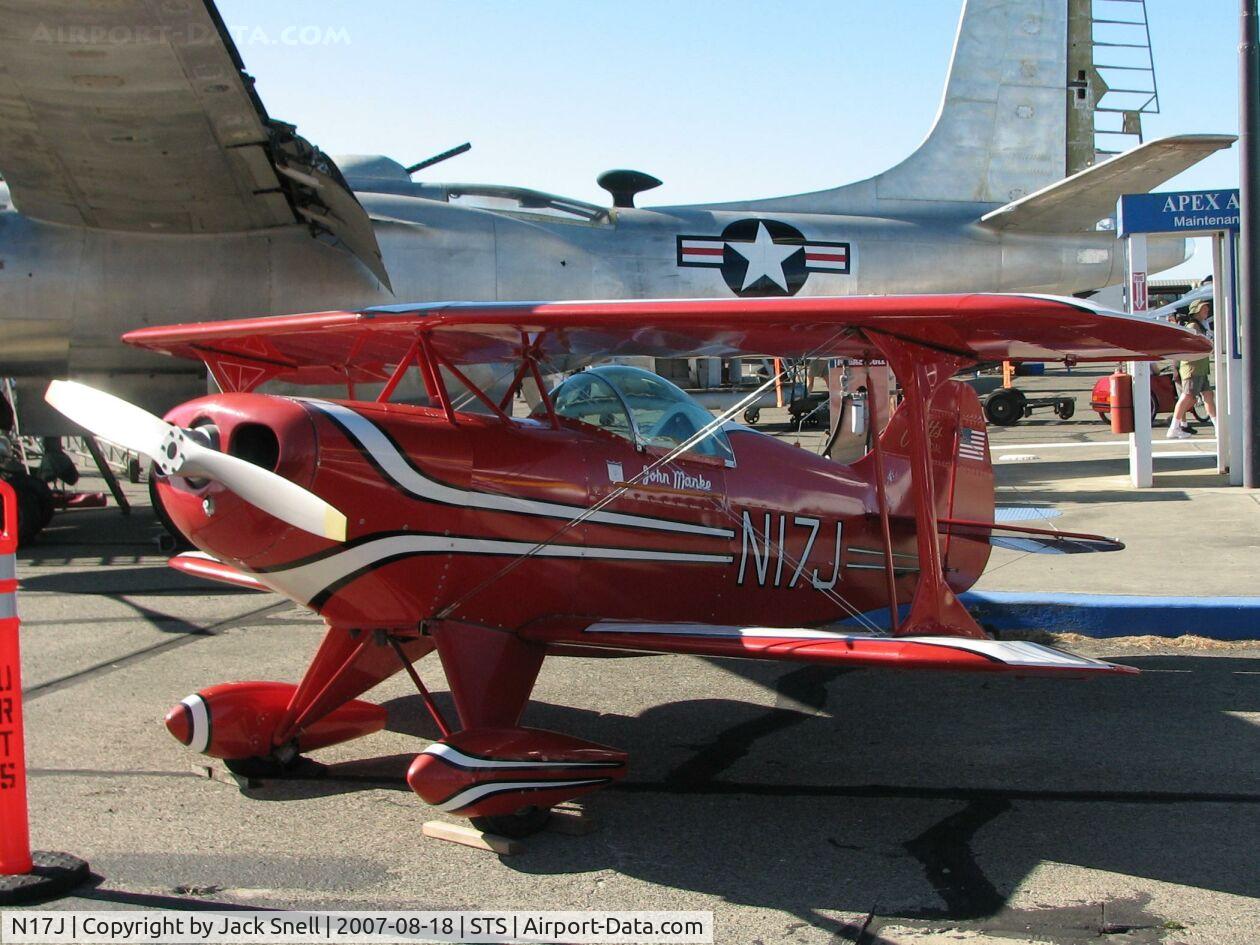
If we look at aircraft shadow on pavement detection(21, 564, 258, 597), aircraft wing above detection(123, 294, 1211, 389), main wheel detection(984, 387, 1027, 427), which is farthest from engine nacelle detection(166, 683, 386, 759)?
main wheel detection(984, 387, 1027, 427)

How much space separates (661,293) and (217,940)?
390 inches

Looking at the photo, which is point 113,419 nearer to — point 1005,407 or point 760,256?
point 760,256

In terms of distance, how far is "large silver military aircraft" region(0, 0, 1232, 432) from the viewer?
8.73m

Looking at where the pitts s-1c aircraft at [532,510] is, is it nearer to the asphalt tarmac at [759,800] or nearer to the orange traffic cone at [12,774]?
the asphalt tarmac at [759,800]

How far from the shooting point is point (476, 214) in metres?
11.7

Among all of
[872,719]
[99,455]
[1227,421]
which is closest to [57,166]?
[99,455]

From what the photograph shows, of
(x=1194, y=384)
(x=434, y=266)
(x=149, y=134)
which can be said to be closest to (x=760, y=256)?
(x=434, y=266)

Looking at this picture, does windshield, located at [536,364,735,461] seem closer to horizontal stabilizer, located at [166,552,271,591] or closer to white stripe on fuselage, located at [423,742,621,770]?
white stripe on fuselage, located at [423,742,621,770]

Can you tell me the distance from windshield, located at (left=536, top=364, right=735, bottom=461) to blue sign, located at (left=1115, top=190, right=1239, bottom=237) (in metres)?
7.81

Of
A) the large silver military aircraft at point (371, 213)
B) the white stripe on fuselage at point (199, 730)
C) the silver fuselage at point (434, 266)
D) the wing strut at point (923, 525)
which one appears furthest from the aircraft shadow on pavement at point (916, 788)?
the silver fuselage at point (434, 266)

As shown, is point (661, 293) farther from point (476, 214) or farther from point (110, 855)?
point (110, 855)

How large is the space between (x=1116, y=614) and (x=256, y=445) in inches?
202

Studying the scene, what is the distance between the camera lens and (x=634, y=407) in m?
5.14

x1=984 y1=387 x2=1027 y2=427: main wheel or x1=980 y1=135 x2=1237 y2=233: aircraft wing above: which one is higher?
x1=980 y1=135 x2=1237 y2=233: aircraft wing above
